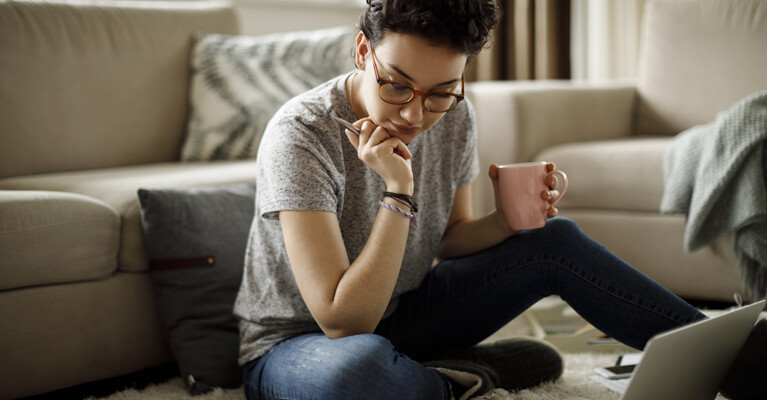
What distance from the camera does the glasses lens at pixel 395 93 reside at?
100cm

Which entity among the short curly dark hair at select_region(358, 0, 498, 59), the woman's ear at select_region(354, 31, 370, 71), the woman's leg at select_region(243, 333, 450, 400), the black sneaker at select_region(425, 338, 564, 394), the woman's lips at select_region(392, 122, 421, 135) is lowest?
the black sneaker at select_region(425, 338, 564, 394)

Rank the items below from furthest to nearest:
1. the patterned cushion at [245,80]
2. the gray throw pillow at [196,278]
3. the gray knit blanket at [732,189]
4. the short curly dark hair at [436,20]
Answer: the patterned cushion at [245,80] → the gray knit blanket at [732,189] → the gray throw pillow at [196,278] → the short curly dark hair at [436,20]

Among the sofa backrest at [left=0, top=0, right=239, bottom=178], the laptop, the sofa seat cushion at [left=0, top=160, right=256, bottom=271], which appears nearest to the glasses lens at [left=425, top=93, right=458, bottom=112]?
the laptop

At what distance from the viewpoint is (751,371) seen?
108 cm

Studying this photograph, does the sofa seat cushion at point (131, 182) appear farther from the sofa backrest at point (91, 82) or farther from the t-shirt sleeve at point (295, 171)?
the t-shirt sleeve at point (295, 171)

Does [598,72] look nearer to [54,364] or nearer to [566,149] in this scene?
[566,149]

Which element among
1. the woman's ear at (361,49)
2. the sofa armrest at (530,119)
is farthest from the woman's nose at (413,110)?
the sofa armrest at (530,119)

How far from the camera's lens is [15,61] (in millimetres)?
1913

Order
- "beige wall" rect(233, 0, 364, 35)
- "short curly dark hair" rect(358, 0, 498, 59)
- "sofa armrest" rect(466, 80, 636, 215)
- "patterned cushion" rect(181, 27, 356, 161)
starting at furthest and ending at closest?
"beige wall" rect(233, 0, 364, 35) < "sofa armrest" rect(466, 80, 636, 215) < "patterned cushion" rect(181, 27, 356, 161) < "short curly dark hair" rect(358, 0, 498, 59)

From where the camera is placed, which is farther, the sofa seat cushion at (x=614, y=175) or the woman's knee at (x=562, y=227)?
the sofa seat cushion at (x=614, y=175)

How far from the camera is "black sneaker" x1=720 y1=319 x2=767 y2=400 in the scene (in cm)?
107

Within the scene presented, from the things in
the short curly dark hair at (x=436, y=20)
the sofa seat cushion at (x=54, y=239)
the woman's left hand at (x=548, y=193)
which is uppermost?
the short curly dark hair at (x=436, y=20)

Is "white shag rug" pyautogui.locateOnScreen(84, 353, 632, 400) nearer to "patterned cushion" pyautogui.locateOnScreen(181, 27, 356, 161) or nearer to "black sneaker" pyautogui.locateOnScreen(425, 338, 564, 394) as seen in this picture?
"black sneaker" pyautogui.locateOnScreen(425, 338, 564, 394)

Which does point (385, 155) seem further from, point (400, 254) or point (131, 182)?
point (131, 182)
